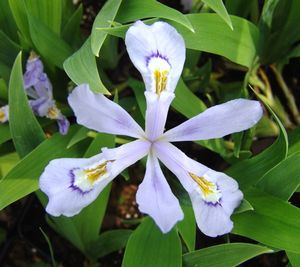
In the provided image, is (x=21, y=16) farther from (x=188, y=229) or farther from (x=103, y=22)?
(x=188, y=229)

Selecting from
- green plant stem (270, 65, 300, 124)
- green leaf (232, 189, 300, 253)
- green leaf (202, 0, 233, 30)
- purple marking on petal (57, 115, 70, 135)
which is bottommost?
green plant stem (270, 65, 300, 124)

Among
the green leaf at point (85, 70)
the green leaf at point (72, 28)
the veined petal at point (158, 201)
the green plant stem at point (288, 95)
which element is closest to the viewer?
the veined petal at point (158, 201)

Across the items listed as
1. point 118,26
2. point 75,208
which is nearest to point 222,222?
point 75,208

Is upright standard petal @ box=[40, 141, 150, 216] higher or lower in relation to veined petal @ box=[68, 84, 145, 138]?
lower

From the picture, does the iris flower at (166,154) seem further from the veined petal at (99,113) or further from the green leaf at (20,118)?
the green leaf at (20,118)

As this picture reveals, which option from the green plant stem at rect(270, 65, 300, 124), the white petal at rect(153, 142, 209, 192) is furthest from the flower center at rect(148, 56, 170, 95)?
the green plant stem at rect(270, 65, 300, 124)

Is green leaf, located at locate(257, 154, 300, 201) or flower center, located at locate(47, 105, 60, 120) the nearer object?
green leaf, located at locate(257, 154, 300, 201)

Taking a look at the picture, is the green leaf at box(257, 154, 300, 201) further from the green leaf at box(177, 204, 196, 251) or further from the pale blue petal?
the pale blue petal

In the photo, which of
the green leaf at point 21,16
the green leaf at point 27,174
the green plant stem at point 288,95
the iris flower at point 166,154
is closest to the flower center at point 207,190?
the iris flower at point 166,154
